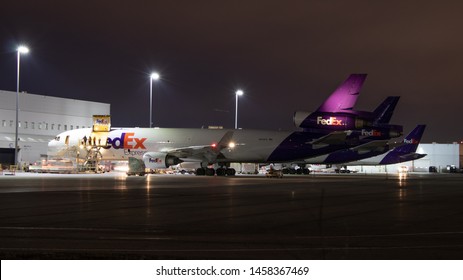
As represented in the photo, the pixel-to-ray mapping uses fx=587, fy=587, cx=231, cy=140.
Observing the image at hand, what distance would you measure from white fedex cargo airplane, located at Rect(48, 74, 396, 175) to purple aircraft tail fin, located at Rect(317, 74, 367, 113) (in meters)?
1.29

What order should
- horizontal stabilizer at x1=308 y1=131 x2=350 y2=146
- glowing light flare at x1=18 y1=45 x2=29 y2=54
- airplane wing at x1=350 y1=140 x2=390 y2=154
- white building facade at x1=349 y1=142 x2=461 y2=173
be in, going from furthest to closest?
white building facade at x1=349 y1=142 x2=461 y2=173
glowing light flare at x1=18 y1=45 x2=29 y2=54
airplane wing at x1=350 y1=140 x2=390 y2=154
horizontal stabilizer at x1=308 y1=131 x2=350 y2=146

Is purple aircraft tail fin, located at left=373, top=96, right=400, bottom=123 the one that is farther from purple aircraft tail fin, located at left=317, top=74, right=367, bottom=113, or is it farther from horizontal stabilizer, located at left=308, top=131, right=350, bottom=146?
purple aircraft tail fin, located at left=317, top=74, right=367, bottom=113

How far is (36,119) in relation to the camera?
101938mm

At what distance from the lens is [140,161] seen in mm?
60250

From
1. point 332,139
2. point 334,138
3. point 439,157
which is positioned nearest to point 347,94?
point 334,138

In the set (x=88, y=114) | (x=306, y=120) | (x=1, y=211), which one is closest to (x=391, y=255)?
(x=1, y=211)

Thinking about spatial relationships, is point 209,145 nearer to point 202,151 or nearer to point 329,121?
point 202,151

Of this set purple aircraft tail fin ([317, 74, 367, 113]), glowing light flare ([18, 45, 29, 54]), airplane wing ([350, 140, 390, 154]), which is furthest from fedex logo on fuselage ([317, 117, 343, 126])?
glowing light flare ([18, 45, 29, 54])

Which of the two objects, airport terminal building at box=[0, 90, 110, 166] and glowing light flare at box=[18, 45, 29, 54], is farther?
airport terminal building at box=[0, 90, 110, 166]

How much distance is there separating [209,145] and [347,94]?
615 inches

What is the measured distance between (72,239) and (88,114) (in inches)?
4029

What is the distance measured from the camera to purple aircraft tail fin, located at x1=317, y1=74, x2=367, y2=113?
55438 millimetres

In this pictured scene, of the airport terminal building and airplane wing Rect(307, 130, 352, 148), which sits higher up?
the airport terminal building

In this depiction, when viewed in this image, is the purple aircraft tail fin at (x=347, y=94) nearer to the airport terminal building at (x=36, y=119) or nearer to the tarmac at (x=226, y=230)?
the tarmac at (x=226, y=230)
